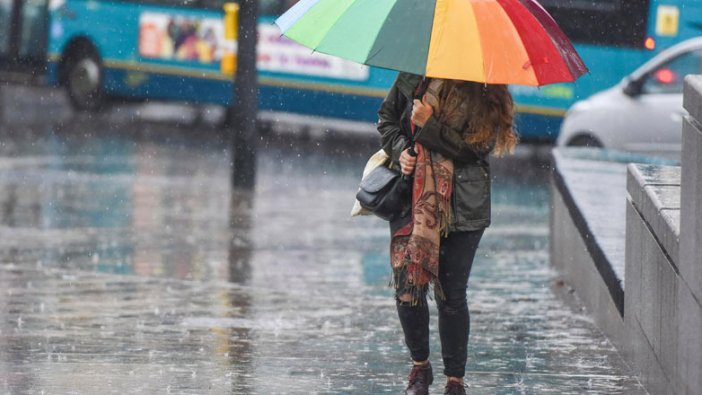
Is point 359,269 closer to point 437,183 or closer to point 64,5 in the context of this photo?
point 437,183

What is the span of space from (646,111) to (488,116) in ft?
38.2

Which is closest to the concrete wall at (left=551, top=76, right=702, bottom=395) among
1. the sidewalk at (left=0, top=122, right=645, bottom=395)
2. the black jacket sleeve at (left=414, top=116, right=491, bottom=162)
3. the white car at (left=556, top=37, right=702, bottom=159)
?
the sidewalk at (left=0, top=122, right=645, bottom=395)

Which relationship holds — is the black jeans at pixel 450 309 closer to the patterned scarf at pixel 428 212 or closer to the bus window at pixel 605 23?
the patterned scarf at pixel 428 212

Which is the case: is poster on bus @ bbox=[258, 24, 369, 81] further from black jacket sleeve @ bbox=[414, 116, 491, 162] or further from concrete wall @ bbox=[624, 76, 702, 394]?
black jacket sleeve @ bbox=[414, 116, 491, 162]

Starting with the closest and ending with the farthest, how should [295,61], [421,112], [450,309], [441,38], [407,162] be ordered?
[441,38] < [421,112] < [407,162] < [450,309] < [295,61]

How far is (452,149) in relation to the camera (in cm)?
637

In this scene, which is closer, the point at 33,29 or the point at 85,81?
the point at 85,81

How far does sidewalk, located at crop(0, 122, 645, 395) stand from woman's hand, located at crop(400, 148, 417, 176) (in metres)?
1.10

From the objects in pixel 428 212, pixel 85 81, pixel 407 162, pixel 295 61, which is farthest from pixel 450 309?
pixel 85 81

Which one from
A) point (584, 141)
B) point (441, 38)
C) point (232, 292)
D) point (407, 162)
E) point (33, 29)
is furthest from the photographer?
point (33, 29)

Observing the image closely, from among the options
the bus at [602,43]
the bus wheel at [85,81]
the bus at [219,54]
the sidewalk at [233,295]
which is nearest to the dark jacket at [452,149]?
the sidewalk at [233,295]

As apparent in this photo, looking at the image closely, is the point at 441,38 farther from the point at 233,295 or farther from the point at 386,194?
the point at 233,295

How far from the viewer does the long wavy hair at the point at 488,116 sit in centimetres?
638

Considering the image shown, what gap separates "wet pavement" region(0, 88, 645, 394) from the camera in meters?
7.24
